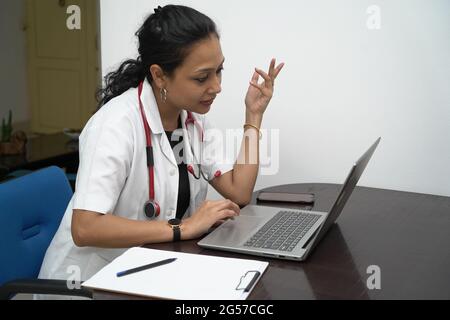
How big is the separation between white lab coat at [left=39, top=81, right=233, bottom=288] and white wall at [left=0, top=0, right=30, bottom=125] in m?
3.92

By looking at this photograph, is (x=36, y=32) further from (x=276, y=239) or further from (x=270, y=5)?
(x=276, y=239)

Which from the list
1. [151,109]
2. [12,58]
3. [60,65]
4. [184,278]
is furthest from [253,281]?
[12,58]

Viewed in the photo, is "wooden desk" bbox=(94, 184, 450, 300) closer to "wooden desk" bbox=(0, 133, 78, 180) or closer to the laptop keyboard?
the laptop keyboard

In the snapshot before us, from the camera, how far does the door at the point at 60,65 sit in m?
4.66

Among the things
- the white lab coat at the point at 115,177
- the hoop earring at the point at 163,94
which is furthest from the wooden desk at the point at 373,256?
the hoop earring at the point at 163,94

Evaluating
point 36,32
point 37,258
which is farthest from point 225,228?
point 36,32

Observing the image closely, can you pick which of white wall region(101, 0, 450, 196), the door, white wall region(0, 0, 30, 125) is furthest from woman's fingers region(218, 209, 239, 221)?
white wall region(0, 0, 30, 125)

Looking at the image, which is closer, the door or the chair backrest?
the chair backrest

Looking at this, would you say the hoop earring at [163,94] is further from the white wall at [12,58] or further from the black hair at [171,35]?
the white wall at [12,58]

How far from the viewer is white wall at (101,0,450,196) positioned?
1684 mm

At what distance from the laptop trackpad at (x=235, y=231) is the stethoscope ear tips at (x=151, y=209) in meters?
0.21

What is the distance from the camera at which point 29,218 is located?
132 cm

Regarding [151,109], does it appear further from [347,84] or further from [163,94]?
[347,84]

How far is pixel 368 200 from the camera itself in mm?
1560
